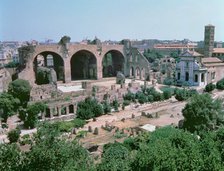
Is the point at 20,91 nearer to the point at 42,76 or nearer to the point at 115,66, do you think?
the point at 42,76

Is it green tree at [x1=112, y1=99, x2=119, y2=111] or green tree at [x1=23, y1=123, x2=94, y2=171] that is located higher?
green tree at [x1=23, y1=123, x2=94, y2=171]

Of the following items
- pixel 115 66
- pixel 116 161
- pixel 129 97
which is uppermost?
pixel 115 66

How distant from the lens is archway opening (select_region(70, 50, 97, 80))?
60.8 m

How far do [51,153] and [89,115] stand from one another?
65.7 ft

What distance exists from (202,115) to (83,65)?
4152 centimetres

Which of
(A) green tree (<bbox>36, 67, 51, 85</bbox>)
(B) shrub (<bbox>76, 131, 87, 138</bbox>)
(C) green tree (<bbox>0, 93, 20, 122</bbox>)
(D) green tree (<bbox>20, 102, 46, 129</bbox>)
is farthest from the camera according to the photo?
(A) green tree (<bbox>36, 67, 51, 85</bbox>)

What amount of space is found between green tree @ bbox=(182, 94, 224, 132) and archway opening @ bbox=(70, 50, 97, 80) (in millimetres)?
35831

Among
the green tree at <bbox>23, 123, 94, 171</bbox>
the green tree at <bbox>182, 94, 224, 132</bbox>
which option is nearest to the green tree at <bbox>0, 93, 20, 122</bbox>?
the green tree at <bbox>23, 123, 94, 171</bbox>

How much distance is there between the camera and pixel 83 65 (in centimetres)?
6331

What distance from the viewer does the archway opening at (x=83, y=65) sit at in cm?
6084

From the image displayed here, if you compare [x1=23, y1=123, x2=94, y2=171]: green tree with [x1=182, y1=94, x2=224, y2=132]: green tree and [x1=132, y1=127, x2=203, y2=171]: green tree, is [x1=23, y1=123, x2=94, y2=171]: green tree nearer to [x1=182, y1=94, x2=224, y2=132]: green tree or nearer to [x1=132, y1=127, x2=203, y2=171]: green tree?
[x1=132, y1=127, x2=203, y2=171]: green tree

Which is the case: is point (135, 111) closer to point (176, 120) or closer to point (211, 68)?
point (176, 120)

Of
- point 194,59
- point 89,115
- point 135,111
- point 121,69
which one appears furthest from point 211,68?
point 89,115

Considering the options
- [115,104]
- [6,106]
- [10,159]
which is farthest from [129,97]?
[10,159]
